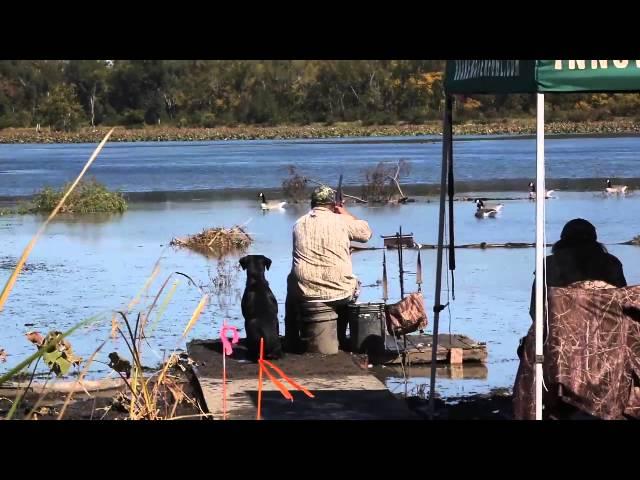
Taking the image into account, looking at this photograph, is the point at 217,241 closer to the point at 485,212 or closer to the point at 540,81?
the point at 485,212

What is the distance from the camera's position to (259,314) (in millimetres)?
10211

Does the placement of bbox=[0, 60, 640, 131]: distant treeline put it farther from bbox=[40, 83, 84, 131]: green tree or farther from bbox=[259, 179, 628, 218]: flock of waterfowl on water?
bbox=[259, 179, 628, 218]: flock of waterfowl on water

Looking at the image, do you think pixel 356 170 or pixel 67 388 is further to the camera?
pixel 356 170

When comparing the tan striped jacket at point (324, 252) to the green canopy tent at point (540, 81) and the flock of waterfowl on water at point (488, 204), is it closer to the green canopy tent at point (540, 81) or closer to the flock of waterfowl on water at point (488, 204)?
the green canopy tent at point (540, 81)

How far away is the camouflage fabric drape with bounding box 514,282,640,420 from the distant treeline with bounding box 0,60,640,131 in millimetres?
83562

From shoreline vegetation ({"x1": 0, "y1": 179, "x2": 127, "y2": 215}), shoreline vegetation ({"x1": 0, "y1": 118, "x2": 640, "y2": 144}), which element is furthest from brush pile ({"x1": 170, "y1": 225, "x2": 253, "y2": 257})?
shoreline vegetation ({"x1": 0, "y1": 118, "x2": 640, "y2": 144})

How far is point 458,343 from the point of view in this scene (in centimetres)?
1116

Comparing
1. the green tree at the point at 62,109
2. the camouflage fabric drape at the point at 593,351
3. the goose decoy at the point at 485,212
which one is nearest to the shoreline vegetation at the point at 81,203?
the goose decoy at the point at 485,212

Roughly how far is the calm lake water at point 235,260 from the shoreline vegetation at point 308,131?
34.9 meters

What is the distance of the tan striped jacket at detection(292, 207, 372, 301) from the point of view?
10414mm

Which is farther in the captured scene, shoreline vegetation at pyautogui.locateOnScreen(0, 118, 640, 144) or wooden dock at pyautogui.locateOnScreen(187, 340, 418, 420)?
shoreline vegetation at pyautogui.locateOnScreen(0, 118, 640, 144)

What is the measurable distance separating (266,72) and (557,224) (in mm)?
78329
